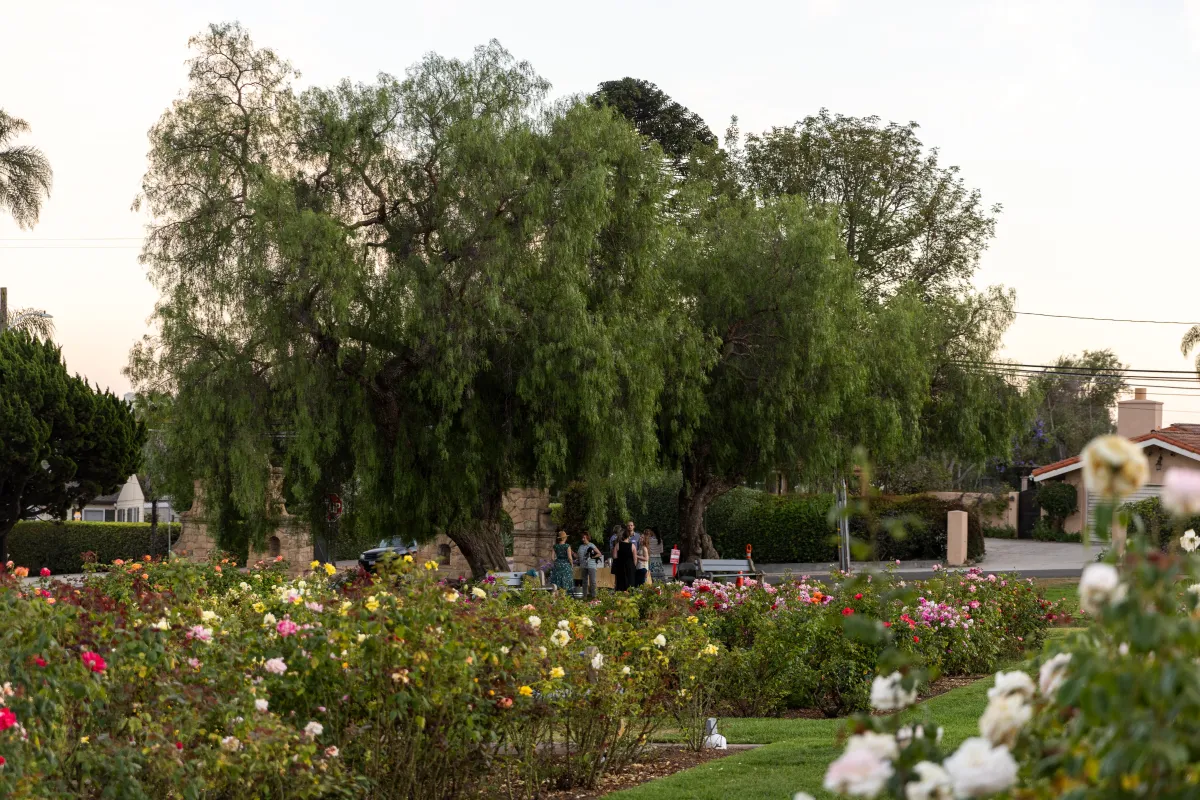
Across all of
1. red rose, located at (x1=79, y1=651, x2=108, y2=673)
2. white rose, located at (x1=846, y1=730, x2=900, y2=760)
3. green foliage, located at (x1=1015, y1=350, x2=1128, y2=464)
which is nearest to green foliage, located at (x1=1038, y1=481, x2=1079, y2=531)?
green foliage, located at (x1=1015, y1=350, x2=1128, y2=464)

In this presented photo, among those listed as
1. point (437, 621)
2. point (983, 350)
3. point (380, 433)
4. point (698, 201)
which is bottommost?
point (437, 621)

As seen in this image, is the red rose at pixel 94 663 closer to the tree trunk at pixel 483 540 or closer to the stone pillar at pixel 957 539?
the tree trunk at pixel 483 540

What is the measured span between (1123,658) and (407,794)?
5286mm

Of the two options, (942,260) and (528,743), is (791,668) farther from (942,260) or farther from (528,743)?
(942,260)

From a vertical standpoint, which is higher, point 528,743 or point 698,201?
point 698,201

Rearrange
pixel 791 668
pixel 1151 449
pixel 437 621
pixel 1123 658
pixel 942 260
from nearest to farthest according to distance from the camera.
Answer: pixel 1123 658, pixel 437 621, pixel 791 668, pixel 1151 449, pixel 942 260

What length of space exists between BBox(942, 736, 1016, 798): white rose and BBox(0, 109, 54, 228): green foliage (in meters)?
42.6

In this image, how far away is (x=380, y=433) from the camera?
2173 centimetres

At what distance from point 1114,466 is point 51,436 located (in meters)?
37.3

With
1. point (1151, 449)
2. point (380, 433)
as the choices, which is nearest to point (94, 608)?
point (380, 433)

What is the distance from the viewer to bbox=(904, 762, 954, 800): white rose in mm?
2432

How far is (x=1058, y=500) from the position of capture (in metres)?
43.8

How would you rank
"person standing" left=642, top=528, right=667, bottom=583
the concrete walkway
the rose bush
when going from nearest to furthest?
the rose bush
"person standing" left=642, top=528, right=667, bottom=583
the concrete walkway

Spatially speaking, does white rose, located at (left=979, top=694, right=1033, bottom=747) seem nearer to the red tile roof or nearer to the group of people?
the group of people
